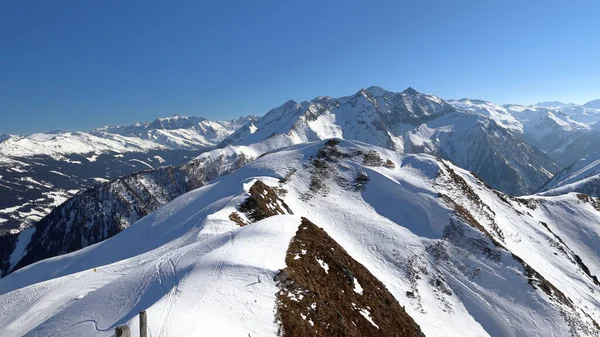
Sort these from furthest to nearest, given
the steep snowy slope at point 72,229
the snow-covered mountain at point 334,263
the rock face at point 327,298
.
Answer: the steep snowy slope at point 72,229 < the rock face at point 327,298 < the snow-covered mountain at point 334,263

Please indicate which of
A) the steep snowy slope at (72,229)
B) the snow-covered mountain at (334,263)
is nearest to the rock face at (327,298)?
the snow-covered mountain at (334,263)

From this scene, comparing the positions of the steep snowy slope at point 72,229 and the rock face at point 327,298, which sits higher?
the rock face at point 327,298

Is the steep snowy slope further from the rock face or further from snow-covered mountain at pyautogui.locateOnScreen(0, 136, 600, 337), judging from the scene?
the rock face

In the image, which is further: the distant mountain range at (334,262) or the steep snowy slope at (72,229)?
the steep snowy slope at (72,229)

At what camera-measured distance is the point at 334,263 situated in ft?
86.0

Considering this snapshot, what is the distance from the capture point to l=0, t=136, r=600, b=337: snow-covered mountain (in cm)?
1695

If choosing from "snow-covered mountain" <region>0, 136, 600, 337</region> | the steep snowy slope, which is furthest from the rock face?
the steep snowy slope

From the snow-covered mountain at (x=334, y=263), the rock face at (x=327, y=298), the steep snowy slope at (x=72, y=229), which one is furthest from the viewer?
the steep snowy slope at (x=72, y=229)

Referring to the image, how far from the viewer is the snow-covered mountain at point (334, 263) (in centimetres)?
1695

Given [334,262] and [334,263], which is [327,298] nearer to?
[334,263]

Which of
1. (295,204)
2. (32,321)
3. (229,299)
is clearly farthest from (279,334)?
(295,204)

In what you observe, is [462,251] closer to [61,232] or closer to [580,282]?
[580,282]

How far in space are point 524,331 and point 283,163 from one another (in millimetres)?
49159

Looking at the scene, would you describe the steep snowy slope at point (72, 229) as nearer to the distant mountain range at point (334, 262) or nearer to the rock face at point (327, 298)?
the distant mountain range at point (334, 262)
